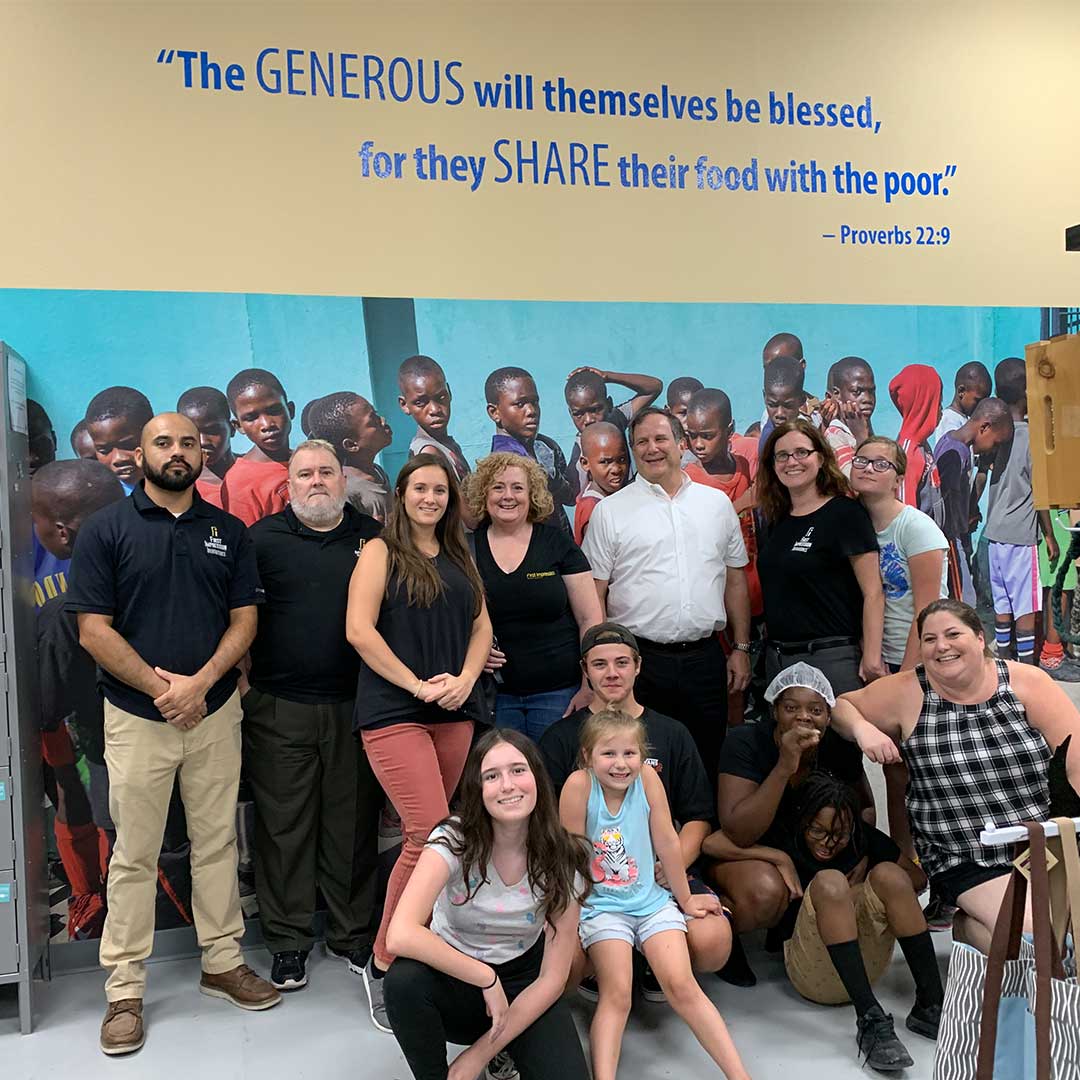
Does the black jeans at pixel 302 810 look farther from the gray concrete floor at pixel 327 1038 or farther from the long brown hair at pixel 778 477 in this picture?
the long brown hair at pixel 778 477

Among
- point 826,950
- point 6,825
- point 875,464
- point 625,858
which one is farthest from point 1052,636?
point 6,825

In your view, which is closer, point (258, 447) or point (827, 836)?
point (827, 836)

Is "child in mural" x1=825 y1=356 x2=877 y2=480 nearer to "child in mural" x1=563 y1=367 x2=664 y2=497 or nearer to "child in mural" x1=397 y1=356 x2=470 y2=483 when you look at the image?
"child in mural" x1=563 y1=367 x2=664 y2=497

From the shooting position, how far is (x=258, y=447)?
3795 millimetres

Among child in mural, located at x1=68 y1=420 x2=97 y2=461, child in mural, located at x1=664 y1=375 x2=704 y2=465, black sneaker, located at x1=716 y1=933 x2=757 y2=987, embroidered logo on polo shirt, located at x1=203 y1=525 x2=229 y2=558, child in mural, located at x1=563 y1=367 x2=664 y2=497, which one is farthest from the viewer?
child in mural, located at x1=664 y1=375 x2=704 y2=465

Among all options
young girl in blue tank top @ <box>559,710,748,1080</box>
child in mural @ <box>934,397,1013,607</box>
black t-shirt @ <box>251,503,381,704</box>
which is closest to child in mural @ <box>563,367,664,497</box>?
black t-shirt @ <box>251,503,381,704</box>

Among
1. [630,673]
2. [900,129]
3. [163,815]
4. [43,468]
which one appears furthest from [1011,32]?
[163,815]

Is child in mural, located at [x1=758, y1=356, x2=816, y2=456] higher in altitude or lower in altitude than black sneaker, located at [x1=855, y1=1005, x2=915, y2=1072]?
higher

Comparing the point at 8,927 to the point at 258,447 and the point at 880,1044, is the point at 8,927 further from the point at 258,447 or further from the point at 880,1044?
the point at 880,1044

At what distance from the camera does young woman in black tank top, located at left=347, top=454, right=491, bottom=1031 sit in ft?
10.6

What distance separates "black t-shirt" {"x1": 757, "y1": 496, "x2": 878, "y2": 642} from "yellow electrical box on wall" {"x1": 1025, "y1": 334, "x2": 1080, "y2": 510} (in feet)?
6.41

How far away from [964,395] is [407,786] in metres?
2.78

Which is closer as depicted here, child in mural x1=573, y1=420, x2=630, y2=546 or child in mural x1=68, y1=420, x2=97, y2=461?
child in mural x1=68, y1=420, x2=97, y2=461

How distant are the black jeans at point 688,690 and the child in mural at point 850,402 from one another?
1.09 m
